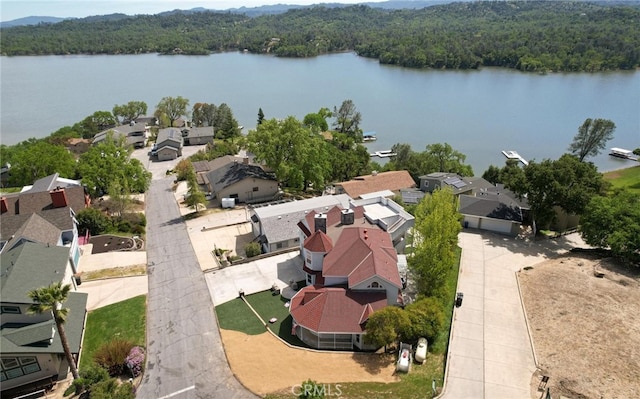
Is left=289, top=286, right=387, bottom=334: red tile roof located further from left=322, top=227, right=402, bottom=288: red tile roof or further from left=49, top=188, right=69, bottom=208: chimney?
left=49, top=188, right=69, bottom=208: chimney

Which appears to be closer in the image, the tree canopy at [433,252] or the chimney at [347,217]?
the tree canopy at [433,252]

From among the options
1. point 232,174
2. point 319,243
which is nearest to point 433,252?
point 319,243

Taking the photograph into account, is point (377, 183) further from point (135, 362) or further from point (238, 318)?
point (135, 362)

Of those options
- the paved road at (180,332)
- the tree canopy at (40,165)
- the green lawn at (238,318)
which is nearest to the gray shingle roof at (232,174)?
the paved road at (180,332)

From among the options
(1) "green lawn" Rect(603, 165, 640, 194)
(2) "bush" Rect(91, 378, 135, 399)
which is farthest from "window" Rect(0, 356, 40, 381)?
(1) "green lawn" Rect(603, 165, 640, 194)

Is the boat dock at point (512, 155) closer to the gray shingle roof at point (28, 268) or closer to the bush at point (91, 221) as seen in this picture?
the bush at point (91, 221)
